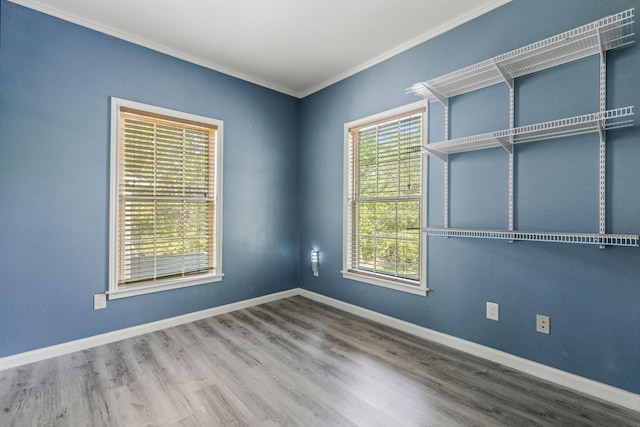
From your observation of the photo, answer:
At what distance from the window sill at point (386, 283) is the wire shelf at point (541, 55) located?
165 centimetres

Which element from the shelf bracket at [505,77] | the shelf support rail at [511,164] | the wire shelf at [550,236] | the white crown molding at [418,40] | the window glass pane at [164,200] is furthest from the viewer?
the window glass pane at [164,200]

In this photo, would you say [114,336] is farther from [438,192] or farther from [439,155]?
[439,155]

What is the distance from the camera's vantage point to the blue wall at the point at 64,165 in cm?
225

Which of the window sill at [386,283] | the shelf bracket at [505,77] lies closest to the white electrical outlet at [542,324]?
the window sill at [386,283]

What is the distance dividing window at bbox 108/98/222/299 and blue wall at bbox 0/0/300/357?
97 mm

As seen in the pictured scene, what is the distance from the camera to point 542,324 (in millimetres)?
2076

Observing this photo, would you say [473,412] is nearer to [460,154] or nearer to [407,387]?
[407,387]

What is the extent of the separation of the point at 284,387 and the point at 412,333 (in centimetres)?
135

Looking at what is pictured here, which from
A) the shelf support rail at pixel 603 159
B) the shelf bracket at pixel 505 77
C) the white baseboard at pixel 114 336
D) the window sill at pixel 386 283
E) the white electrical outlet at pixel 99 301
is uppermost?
the shelf bracket at pixel 505 77

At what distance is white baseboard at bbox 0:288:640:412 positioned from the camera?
185cm

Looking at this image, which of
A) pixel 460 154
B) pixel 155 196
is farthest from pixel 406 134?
pixel 155 196

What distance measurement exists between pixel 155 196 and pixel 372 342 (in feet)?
7.98

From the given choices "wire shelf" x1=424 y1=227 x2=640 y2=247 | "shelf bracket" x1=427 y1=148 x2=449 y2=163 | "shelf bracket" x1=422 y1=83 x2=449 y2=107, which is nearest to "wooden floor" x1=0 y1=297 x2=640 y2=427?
"wire shelf" x1=424 y1=227 x2=640 y2=247

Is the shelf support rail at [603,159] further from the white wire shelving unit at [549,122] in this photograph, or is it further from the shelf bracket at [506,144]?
the shelf bracket at [506,144]
